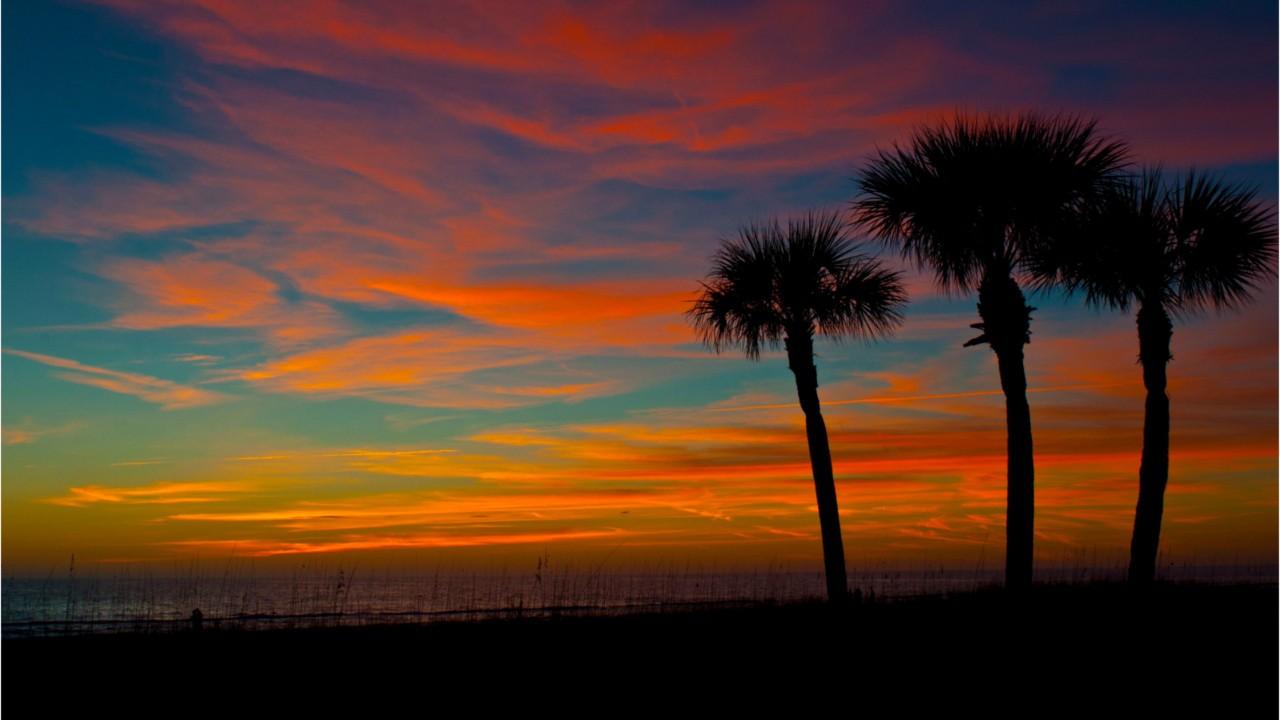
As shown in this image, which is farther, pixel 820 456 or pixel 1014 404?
pixel 820 456

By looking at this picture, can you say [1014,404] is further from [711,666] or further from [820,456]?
[711,666]

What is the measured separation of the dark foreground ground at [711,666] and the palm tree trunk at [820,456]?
136 inches

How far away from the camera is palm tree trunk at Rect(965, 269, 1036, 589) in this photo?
2273 centimetres

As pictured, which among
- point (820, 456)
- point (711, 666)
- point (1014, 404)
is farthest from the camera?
point (820, 456)

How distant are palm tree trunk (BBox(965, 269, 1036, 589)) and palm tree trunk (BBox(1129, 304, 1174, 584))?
2.79 metres

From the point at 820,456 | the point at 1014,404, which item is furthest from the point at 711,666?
the point at 820,456

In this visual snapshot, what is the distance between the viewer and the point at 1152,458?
955 inches

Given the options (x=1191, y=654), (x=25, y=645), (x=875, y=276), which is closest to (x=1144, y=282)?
(x=875, y=276)

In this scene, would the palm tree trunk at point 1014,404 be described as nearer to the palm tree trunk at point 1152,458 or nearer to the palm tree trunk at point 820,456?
the palm tree trunk at point 1152,458

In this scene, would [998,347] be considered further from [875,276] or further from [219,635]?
[219,635]

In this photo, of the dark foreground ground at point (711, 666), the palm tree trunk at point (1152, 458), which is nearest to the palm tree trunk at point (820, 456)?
the dark foreground ground at point (711, 666)

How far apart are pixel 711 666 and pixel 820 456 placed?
1225 cm

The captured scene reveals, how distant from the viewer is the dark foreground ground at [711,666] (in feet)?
45.8

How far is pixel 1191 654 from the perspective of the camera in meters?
17.4
